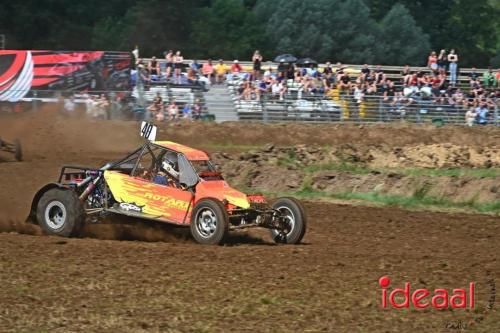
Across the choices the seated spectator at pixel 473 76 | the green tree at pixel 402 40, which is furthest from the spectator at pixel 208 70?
the green tree at pixel 402 40

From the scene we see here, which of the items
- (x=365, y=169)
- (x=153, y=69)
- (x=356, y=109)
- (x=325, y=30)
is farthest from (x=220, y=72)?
(x=325, y=30)

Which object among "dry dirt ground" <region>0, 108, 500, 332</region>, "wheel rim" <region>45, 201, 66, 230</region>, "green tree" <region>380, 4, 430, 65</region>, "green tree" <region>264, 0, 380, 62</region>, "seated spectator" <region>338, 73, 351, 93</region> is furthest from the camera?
"green tree" <region>380, 4, 430, 65</region>

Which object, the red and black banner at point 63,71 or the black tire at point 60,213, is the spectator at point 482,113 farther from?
the black tire at point 60,213

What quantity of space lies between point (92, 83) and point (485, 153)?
1196cm

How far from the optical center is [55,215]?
1184cm

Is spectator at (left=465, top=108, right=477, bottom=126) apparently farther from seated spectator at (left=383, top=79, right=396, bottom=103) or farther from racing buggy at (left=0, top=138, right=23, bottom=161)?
racing buggy at (left=0, top=138, right=23, bottom=161)

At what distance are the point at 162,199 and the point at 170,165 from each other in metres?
0.44

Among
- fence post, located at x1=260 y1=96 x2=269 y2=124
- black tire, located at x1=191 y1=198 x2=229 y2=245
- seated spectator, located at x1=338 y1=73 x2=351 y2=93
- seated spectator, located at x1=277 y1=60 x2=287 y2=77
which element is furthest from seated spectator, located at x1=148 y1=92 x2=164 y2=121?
black tire, located at x1=191 y1=198 x2=229 y2=245

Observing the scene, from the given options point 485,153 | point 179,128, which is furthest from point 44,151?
point 485,153

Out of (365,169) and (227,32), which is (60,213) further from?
(227,32)

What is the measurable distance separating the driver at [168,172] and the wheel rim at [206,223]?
2.08 ft

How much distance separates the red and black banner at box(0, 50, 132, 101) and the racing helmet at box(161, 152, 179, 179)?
16471 millimetres

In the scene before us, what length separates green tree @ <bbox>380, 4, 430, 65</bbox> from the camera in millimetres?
52250

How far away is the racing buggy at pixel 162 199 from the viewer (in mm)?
11586
